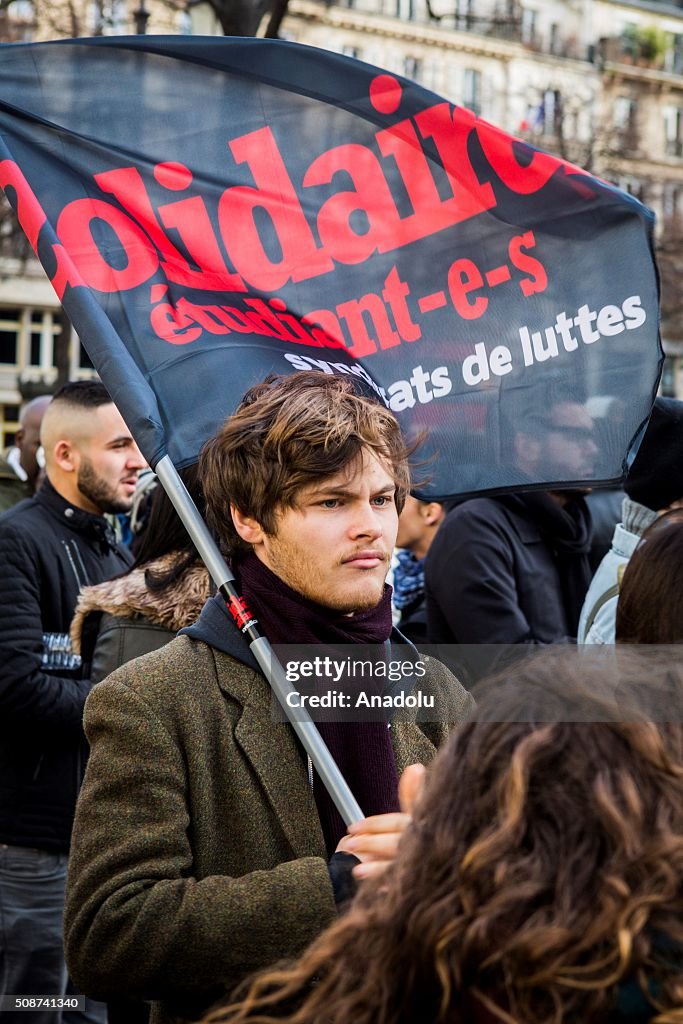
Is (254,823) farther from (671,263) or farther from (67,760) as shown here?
(671,263)

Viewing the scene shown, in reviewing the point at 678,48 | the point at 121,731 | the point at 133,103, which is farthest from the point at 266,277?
the point at 678,48

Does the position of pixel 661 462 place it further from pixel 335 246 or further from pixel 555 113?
pixel 555 113

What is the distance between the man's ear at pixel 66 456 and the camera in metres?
4.73

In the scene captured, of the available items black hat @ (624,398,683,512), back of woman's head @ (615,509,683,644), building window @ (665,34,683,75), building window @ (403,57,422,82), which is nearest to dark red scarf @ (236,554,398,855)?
back of woman's head @ (615,509,683,644)

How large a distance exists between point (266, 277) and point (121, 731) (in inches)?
49.4

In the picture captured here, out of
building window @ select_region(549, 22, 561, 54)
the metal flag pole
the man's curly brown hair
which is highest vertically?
the man's curly brown hair

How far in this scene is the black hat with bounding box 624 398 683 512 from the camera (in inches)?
146

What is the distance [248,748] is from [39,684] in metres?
2.05

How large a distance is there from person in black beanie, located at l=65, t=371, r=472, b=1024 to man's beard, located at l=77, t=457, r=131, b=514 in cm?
223

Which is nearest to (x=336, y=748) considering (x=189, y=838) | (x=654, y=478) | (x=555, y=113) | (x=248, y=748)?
(x=248, y=748)

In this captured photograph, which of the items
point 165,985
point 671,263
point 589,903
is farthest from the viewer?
point 671,263

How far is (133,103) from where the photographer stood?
3.14 metres

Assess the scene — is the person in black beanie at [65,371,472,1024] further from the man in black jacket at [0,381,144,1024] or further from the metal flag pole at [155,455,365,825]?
the man in black jacket at [0,381,144,1024]

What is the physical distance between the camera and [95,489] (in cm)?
471
